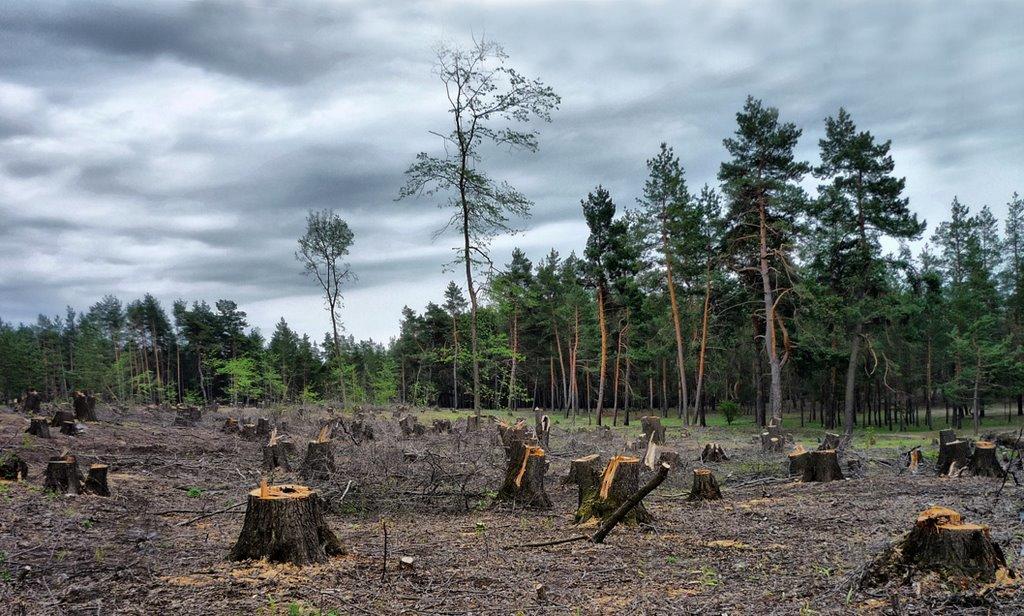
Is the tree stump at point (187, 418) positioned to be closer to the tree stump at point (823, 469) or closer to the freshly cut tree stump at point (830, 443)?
the tree stump at point (823, 469)

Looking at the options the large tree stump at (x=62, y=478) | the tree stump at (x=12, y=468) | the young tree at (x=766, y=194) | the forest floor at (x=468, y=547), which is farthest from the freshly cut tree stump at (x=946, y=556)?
the young tree at (x=766, y=194)

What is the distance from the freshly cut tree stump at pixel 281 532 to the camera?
20.2ft

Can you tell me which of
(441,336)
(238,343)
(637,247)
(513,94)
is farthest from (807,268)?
(238,343)

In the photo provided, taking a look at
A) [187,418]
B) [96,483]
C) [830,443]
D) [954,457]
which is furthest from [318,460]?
[187,418]

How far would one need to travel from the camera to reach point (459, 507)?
384 inches

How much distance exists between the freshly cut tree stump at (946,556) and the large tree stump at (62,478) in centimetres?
1110

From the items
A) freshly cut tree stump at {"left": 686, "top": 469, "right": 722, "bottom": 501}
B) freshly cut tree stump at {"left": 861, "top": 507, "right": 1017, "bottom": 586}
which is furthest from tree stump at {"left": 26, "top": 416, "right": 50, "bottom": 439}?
freshly cut tree stump at {"left": 861, "top": 507, "right": 1017, "bottom": 586}

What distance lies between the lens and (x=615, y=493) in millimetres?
8508

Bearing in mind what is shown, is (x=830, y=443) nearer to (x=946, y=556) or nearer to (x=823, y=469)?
(x=823, y=469)

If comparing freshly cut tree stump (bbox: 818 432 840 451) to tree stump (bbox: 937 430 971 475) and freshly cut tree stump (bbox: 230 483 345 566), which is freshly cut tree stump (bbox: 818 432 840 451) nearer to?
tree stump (bbox: 937 430 971 475)

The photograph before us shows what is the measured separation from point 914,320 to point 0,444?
146ft

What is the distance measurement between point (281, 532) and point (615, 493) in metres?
4.44

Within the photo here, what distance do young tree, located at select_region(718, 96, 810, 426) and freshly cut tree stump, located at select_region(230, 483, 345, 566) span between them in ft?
83.7

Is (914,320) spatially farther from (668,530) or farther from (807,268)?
(668,530)
